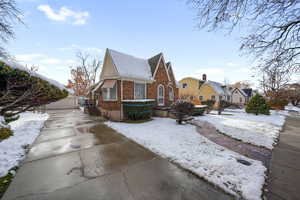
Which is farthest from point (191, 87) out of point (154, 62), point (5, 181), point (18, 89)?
point (5, 181)

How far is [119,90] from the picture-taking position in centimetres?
1014

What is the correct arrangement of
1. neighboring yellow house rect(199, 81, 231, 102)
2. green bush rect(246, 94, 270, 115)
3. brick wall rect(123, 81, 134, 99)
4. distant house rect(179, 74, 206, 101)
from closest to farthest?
brick wall rect(123, 81, 134, 99)
green bush rect(246, 94, 270, 115)
neighboring yellow house rect(199, 81, 231, 102)
distant house rect(179, 74, 206, 101)

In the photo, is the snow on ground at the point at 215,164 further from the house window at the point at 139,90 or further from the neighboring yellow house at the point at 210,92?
the neighboring yellow house at the point at 210,92

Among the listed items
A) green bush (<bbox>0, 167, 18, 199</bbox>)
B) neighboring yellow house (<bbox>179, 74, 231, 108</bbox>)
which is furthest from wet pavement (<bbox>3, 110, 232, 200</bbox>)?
neighboring yellow house (<bbox>179, 74, 231, 108</bbox>)

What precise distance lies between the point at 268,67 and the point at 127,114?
913 centimetres

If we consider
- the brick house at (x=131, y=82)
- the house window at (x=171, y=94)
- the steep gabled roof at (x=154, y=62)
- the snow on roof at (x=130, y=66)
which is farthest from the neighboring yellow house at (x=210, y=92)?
the snow on roof at (x=130, y=66)

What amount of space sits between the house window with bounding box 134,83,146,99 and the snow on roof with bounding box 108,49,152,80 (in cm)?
80

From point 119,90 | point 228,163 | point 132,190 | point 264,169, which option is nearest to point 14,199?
point 132,190

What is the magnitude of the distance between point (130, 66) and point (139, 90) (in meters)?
2.51

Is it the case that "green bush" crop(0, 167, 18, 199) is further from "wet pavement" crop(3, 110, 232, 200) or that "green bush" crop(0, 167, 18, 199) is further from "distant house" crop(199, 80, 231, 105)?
"distant house" crop(199, 80, 231, 105)

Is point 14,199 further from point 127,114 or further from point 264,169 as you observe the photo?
point 127,114

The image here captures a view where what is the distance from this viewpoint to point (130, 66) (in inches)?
452

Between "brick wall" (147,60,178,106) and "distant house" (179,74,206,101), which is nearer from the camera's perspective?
"brick wall" (147,60,178,106)

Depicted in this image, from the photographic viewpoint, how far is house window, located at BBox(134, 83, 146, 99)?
37.1 feet
